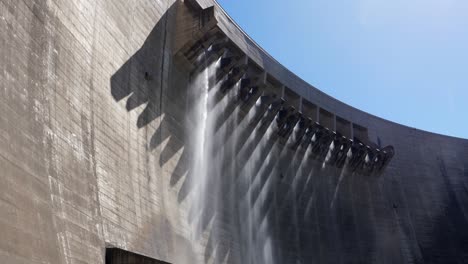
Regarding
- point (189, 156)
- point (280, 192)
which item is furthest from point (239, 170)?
point (189, 156)

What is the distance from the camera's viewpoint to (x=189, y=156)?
1858 centimetres

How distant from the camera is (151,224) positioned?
1478 centimetres

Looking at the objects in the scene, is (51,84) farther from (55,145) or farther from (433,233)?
(433,233)

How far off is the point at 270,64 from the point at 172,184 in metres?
10.4

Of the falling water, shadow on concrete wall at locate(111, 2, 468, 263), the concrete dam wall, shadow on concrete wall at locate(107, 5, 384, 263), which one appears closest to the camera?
the concrete dam wall

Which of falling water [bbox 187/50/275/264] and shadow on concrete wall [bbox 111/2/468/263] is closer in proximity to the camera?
shadow on concrete wall [bbox 111/2/468/263]

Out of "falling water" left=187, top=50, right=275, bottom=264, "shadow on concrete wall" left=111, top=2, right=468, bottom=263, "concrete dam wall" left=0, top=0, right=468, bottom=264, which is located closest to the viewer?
"concrete dam wall" left=0, top=0, right=468, bottom=264

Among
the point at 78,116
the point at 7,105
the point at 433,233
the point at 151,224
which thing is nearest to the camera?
the point at 7,105

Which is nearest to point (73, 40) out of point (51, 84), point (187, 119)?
point (51, 84)

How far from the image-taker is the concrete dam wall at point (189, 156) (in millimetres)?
10570

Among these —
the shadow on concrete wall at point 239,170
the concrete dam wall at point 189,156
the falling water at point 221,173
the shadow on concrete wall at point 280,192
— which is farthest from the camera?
the falling water at point 221,173

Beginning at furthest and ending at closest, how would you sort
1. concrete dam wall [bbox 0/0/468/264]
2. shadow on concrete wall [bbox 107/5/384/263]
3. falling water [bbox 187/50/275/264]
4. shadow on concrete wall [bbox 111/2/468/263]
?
falling water [bbox 187/50/275/264], shadow on concrete wall [bbox 111/2/468/263], shadow on concrete wall [bbox 107/5/384/263], concrete dam wall [bbox 0/0/468/264]

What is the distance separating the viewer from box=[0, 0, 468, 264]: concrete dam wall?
10.6 metres

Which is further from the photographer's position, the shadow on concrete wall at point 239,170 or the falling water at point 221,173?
the falling water at point 221,173
